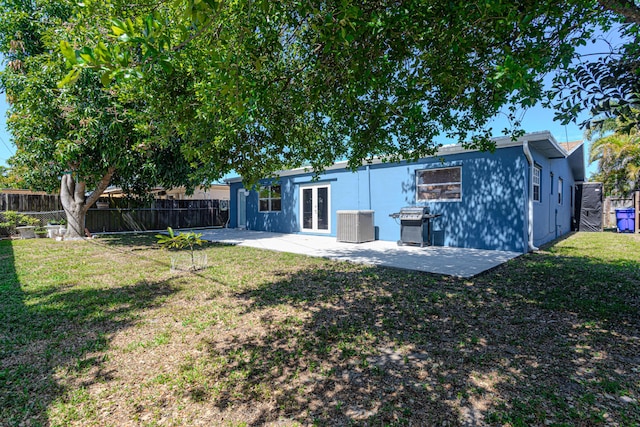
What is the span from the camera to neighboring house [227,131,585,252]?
7871 mm

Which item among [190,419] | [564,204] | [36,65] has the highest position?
[36,65]

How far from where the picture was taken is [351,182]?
11.3m

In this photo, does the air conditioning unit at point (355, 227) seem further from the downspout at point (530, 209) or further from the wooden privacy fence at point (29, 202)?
the wooden privacy fence at point (29, 202)

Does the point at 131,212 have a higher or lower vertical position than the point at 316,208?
lower

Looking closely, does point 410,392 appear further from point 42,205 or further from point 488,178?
point 42,205

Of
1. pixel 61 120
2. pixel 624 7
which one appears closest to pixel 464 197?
pixel 624 7

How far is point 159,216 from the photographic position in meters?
15.9

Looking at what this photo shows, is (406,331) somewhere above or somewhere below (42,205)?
below

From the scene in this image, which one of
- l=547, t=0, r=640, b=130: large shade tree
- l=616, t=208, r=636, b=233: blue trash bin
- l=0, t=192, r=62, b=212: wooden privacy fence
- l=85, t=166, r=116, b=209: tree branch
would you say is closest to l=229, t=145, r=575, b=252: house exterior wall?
l=616, t=208, r=636, b=233: blue trash bin

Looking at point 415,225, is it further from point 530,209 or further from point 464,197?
point 530,209

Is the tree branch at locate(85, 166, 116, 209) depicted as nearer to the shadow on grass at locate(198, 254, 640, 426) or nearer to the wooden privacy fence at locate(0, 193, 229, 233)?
the wooden privacy fence at locate(0, 193, 229, 233)

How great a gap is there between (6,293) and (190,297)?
2797 millimetres

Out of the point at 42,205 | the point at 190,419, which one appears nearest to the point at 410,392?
the point at 190,419

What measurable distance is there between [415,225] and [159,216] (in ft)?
42.5
